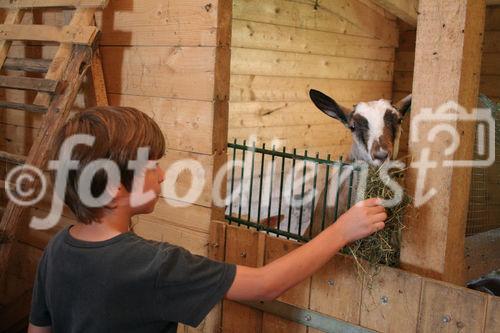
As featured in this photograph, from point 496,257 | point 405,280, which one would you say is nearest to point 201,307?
point 405,280

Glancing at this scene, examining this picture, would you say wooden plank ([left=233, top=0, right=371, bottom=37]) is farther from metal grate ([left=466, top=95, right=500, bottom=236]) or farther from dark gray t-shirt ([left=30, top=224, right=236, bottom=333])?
dark gray t-shirt ([left=30, top=224, right=236, bottom=333])

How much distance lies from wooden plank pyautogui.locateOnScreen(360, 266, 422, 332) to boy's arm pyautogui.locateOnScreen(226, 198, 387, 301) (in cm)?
40

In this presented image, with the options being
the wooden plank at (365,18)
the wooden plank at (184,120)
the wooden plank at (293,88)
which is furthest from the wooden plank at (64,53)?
the wooden plank at (365,18)

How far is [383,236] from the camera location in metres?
1.83

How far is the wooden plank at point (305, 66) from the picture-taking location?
4.15 metres

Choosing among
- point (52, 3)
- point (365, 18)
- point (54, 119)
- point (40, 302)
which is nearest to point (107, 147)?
point (40, 302)

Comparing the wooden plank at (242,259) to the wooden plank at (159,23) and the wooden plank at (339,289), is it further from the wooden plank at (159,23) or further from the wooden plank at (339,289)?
the wooden plank at (159,23)

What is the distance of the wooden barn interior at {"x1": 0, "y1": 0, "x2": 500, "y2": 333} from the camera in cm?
174

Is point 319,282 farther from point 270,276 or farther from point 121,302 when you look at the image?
point 121,302

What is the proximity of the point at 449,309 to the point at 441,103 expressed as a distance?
26.5 inches

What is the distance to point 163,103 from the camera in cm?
251

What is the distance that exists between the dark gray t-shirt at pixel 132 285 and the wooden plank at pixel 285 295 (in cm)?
85

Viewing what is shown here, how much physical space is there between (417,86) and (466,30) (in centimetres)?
23

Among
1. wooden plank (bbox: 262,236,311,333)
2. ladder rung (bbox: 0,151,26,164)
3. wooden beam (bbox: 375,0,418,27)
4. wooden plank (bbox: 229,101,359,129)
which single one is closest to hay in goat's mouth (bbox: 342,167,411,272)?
wooden plank (bbox: 262,236,311,333)
